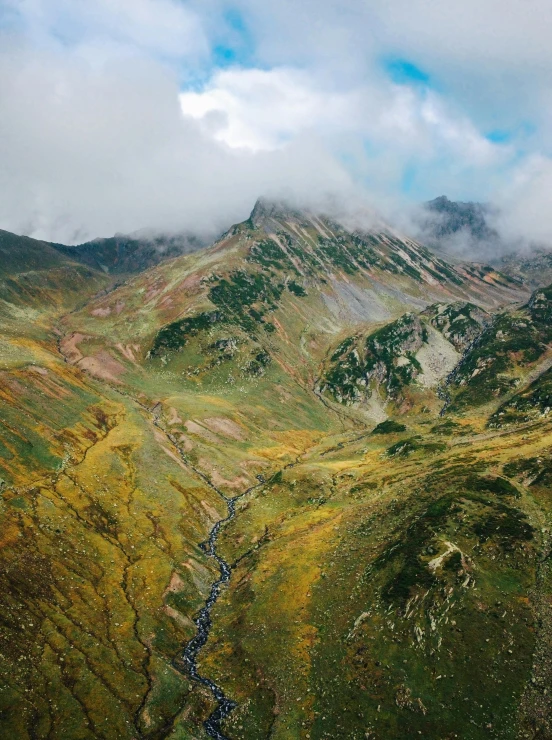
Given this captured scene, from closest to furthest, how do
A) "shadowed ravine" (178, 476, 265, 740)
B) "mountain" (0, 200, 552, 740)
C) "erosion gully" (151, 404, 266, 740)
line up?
"mountain" (0, 200, 552, 740) → "shadowed ravine" (178, 476, 265, 740) → "erosion gully" (151, 404, 266, 740)

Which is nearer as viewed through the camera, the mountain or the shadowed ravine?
the mountain

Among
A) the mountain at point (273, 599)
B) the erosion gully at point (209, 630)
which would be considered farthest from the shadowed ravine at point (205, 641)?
the mountain at point (273, 599)

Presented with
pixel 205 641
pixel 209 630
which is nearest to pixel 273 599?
pixel 209 630

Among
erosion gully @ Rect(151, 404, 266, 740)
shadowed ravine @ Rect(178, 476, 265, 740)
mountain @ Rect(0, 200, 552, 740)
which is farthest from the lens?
erosion gully @ Rect(151, 404, 266, 740)

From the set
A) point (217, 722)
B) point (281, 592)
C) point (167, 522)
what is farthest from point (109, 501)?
point (217, 722)

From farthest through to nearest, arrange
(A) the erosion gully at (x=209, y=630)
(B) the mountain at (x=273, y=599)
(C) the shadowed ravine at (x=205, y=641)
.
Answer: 1. (A) the erosion gully at (x=209, y=630)
2. (C) the shadowed ravine at (x=205, y=641)
3. (B) the mountain at (x=273, y=599)

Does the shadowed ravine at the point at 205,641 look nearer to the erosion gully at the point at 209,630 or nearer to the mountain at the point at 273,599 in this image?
the erosion gully at the point at 209,630

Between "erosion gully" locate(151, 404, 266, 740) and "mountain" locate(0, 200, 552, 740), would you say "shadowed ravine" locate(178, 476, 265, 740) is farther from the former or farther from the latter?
"mountain" locate(0, 200, 552, 740)

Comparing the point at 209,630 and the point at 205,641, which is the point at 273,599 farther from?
the point at 205,641

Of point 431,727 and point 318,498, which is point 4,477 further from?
point 431,727

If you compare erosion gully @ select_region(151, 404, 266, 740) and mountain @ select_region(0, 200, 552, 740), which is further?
erosion gully @ select_region(151, 404, 266, 740)

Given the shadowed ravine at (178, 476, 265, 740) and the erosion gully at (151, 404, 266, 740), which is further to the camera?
the erosion gully at (151, 404, 266, 740)

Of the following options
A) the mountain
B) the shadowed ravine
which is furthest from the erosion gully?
the mountain

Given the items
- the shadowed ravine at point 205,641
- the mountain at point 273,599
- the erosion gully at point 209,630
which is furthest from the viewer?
the erosion gully at point 209,630
